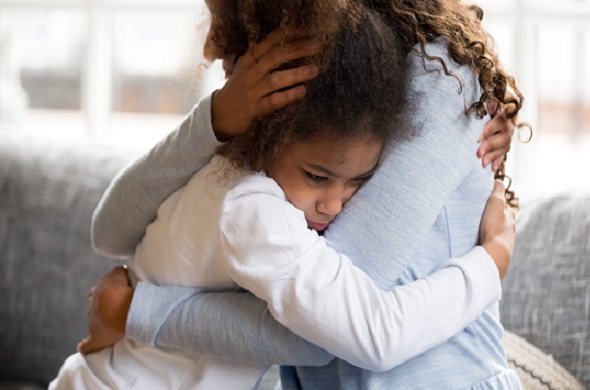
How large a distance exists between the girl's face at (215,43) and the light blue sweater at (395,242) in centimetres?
7

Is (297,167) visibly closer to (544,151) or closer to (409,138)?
(409,138)

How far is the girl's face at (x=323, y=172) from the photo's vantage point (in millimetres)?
1156

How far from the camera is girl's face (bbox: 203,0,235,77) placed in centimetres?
126

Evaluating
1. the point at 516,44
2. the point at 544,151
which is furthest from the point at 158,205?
the point at 544,151

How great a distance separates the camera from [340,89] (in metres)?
1.11

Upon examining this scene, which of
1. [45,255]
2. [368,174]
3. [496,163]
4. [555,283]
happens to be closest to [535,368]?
[555,283]

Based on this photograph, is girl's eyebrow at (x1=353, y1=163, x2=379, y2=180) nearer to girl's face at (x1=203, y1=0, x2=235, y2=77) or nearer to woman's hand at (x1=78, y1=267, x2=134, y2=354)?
girl's face at (x1=203, y1=0, x2=235, y2=77)

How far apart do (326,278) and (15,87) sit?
2.04 m

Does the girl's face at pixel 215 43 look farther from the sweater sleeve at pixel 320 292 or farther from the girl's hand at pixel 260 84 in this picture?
the sweater sleeve at pixel 320 292

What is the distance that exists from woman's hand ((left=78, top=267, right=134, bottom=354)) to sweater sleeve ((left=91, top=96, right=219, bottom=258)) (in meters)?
0.08

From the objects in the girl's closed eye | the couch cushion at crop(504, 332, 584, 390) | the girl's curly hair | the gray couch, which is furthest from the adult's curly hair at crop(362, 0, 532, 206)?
the gray couch

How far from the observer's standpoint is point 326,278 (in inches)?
44.3

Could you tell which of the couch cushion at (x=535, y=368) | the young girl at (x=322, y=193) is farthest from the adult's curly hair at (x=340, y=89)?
the couch cushion at (x=535, y=368)

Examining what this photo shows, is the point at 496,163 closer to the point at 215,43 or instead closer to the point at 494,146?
the point at 494,146
